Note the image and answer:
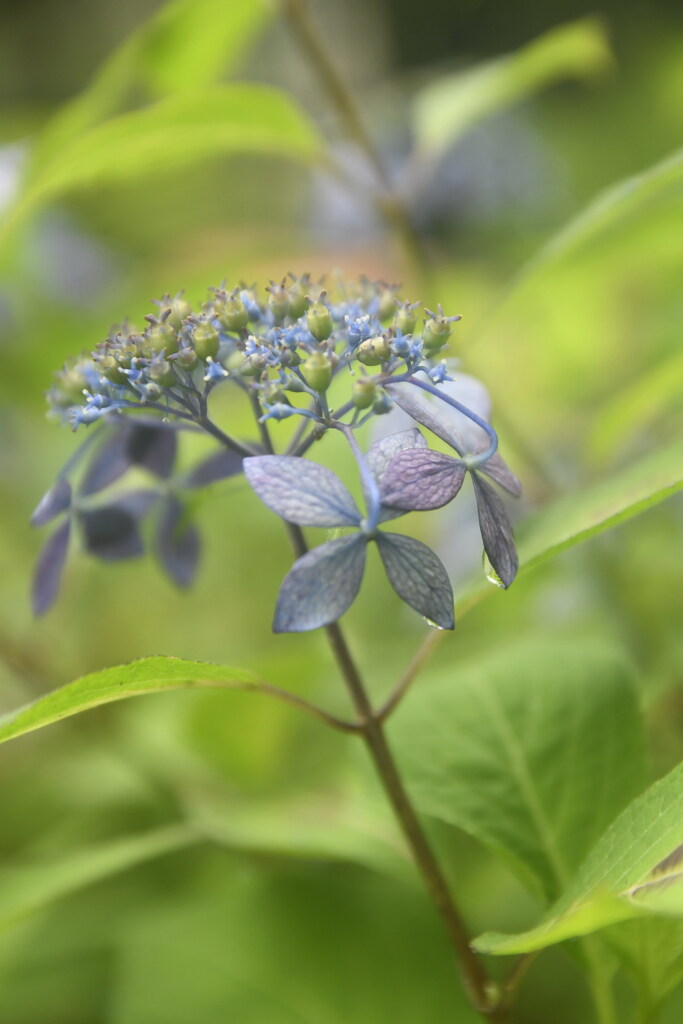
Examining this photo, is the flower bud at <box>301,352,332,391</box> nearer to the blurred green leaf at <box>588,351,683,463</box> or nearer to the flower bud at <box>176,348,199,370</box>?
the flower bud at <box>176,348,199,370</box>

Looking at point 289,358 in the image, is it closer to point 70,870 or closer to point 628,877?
point 628,877

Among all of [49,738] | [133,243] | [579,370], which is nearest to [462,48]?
[133,243]

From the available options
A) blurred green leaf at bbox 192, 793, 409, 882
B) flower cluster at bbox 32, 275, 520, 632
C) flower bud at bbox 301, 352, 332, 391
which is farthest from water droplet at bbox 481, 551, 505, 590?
blurred green leaf at bbox 192, 793, 409, 882

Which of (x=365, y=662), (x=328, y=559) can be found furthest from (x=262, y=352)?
(x=365, y=662)

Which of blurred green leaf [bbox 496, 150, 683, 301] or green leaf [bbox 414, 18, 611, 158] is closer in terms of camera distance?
blurred green leaf [bbox 496, 150, 683, 301]

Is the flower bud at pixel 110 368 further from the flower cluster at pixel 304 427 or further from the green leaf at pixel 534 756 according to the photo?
the green leaf at pixel 534 756

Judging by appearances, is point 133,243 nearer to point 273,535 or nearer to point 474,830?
point 273,535
